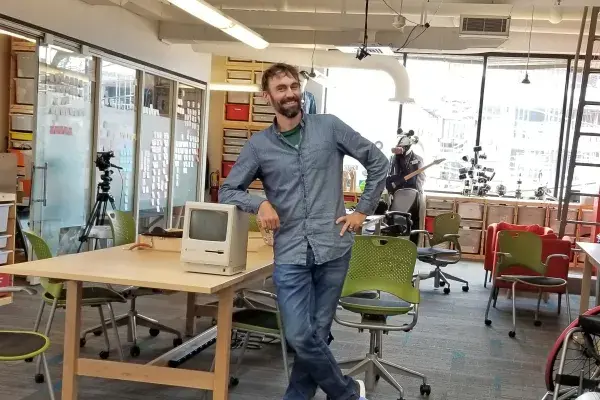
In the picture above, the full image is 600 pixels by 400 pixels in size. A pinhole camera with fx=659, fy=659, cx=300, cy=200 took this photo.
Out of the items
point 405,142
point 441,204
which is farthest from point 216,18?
point 441,204

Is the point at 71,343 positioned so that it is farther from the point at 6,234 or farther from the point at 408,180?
the point at 408,180

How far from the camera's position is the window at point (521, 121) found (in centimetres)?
1110

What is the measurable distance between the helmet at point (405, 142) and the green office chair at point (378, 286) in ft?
20.4

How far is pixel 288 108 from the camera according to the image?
109 inches

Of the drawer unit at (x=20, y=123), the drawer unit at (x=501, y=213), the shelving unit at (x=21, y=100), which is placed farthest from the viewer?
the drawer unit at (x=501, y=213)

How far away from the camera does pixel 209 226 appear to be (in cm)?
295

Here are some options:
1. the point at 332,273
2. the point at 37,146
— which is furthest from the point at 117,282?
the point at 37,146

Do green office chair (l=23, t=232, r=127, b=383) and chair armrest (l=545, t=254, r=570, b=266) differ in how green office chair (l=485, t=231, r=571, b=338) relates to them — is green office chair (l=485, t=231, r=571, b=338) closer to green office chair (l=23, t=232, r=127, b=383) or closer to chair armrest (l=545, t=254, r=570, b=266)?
chair armrest (l=545, t=254, r=570, b=266)

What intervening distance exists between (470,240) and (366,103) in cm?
315

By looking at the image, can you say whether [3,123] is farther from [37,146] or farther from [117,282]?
[117,282]

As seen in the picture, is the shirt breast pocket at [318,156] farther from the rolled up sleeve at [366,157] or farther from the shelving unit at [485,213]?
the shelving unit at [485,213]

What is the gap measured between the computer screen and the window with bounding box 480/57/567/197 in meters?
8.97

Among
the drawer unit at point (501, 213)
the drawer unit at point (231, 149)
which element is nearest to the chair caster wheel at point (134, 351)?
the drawer unit at point (501, 213)

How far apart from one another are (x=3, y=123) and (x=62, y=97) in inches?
98.0
